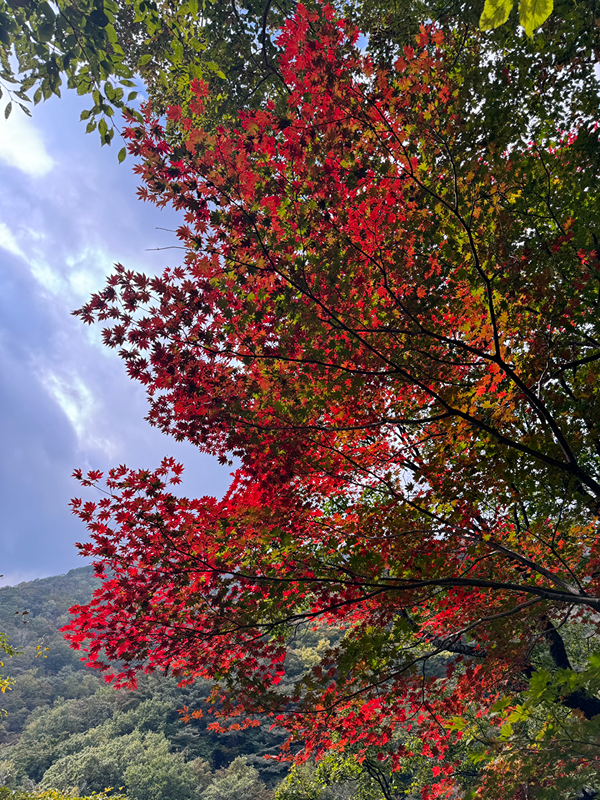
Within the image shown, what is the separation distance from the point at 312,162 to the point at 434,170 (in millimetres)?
1673

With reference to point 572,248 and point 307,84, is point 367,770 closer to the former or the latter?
point 572,248

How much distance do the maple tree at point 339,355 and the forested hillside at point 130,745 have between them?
83.3 feet

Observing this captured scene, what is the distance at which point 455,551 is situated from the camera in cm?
516

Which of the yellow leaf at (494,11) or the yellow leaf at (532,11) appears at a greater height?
the yellow leaf at (494,11)

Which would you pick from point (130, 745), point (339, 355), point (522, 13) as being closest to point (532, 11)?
point (522, 13)

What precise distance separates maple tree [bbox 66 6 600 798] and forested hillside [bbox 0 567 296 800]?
25.4 m

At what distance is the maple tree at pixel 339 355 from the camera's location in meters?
3.56

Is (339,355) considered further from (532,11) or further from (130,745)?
(130,745)

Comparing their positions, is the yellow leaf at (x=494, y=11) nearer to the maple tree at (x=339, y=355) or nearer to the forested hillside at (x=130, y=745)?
the maple tree at (x=339, y=355)

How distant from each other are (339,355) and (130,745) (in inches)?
1848

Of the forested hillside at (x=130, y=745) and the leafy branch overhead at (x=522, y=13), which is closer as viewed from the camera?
the leafy branch overhead at (x=522, y=13)

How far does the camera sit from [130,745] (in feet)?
116

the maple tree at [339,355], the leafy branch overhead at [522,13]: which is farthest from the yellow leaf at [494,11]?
the maple tree at [339,355]

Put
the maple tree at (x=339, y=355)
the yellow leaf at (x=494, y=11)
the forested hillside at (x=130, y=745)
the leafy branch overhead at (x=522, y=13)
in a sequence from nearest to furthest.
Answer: the leafy branch overhead at (x=522, y=13) → the yellow leaf at (x=494, y=11) → the maple tree at (x=339, y=355) → the forested hillside at (x=130, y=745)
